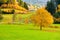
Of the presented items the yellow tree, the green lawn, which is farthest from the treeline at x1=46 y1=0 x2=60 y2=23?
the green lawn

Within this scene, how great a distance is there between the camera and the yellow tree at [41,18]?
17344 millimetres

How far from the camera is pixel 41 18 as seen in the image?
57.9ft

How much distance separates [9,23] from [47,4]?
505cm

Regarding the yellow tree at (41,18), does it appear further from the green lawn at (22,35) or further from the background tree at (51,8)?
the green lawn at (22,35)

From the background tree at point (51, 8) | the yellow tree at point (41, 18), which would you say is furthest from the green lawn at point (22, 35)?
the background tree at point (51, 8)

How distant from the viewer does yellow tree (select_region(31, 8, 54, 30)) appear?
56.9 ft

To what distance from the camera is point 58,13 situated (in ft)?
62.8

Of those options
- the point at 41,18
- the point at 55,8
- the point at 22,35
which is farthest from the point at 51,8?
the point at 22,35

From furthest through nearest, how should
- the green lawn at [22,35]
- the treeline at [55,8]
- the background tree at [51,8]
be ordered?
1. the treeline at [55,8]
2. the background tree at [51,8]
3. the green lawn at [22,35]

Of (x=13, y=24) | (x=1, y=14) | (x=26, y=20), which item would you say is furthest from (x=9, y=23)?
(x=1, y=14)

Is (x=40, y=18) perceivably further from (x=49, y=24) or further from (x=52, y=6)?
(x=52, y=6)

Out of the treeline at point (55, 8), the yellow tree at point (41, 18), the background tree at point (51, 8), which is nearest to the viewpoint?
the yellow tree at point (41, 18)

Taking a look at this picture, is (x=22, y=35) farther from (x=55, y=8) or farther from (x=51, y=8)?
(x=55, y=8)

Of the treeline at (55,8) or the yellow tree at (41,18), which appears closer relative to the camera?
the yellow tree at (41,18)
